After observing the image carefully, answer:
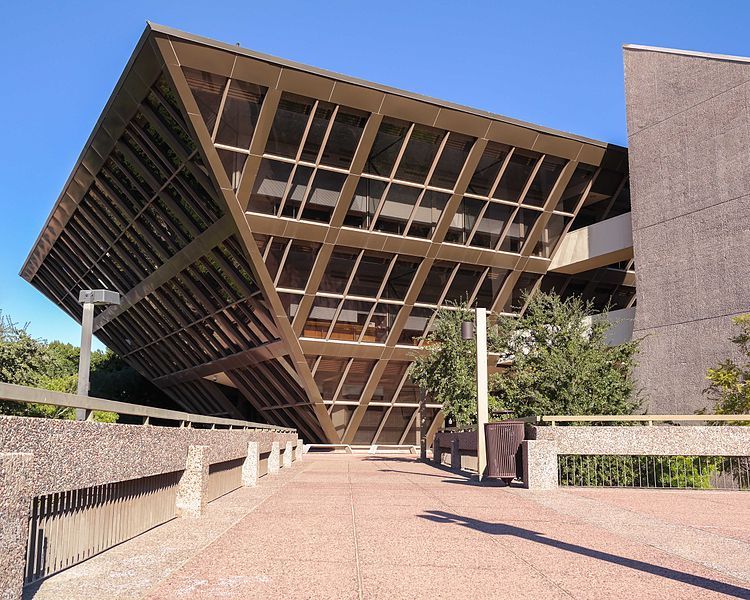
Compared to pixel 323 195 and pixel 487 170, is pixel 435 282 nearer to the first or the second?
pixel 487 170

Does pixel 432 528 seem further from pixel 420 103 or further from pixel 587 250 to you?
pixel 587 250

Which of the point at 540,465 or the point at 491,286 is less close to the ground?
the point at 491,286

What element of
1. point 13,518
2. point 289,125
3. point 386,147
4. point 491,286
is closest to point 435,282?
point 491,286

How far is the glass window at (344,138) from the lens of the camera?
27.9m

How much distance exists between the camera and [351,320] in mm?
32688

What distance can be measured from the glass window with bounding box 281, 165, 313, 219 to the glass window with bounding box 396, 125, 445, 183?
3.94 metres

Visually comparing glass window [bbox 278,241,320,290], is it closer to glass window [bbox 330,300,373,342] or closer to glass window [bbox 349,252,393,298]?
glass window [bbox 349,252,393,298]

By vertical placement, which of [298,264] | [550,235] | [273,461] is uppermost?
[550,235]

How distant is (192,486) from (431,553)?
4.05 m

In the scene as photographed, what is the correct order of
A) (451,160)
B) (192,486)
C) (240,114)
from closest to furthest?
(192,486)
(240,114)
(451,160)

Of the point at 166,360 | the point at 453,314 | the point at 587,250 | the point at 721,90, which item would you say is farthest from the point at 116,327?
the point at 721,90

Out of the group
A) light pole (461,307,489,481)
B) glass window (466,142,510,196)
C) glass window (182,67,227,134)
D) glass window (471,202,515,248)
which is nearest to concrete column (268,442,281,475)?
light pole (461,307,489,481)

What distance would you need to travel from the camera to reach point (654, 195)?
26.0 meters

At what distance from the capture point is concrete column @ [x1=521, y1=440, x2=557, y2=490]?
1507cm
